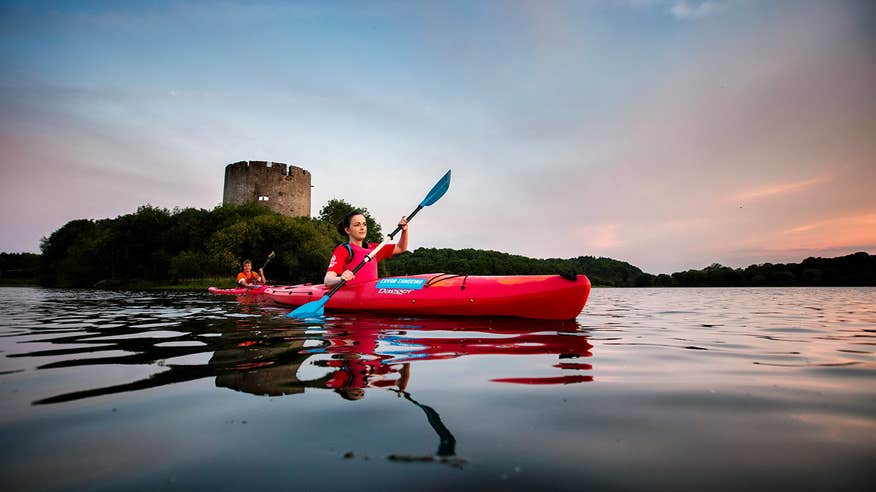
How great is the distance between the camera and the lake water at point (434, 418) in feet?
3.79

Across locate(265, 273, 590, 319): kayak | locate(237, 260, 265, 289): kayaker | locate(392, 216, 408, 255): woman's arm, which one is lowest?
locate(265, 273, 590, 319): kayak

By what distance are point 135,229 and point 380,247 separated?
34960 mm

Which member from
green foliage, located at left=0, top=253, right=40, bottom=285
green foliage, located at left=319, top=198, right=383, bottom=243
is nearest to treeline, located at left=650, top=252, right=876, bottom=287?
green foliage, located at left=319, top=198, right=383, bottom=243

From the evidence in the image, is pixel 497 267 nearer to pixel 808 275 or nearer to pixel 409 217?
pixel 808 275

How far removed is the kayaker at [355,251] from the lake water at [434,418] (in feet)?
10.1

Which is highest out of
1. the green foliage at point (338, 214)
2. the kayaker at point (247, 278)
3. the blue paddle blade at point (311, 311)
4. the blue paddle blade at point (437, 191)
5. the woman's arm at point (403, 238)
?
the green foliage at point (338, 214)

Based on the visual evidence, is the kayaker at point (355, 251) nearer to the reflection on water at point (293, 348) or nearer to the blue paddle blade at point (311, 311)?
the blue paddle blade at point (311, 311)

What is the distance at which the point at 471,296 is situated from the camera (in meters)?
5.61

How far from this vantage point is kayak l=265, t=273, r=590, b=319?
5.29 m

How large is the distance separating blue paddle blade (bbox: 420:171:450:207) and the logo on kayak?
5.04 feet

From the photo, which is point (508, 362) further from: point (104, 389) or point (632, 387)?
point (104, 389)

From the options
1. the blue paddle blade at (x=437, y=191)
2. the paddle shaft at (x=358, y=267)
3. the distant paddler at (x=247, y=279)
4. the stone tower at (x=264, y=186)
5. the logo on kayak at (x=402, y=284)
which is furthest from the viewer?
the stone tower at (x=264, y=186)

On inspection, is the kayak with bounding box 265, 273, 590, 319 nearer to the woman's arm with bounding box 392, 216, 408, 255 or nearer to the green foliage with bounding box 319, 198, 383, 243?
the woman's arm with bounding box 392, 216, 408, 255

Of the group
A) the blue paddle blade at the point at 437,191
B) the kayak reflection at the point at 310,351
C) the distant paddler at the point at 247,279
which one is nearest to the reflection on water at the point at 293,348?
the kayak reflection at the point at 310,351
